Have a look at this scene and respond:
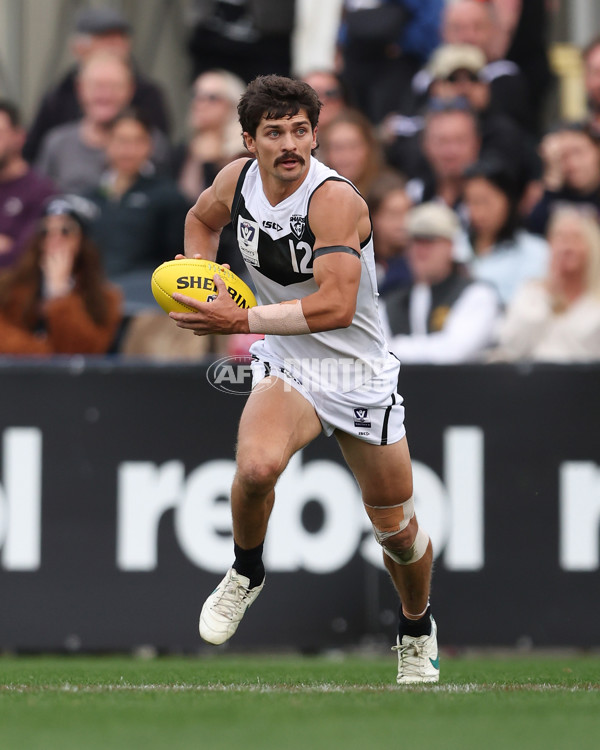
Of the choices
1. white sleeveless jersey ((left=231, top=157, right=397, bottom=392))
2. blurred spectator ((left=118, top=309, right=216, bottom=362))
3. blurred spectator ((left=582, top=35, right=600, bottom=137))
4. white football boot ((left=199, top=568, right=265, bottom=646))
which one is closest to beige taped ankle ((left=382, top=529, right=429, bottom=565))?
white football boot ((left=199, top=568, right=265, bottom=646))

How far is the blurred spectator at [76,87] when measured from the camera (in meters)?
12.5

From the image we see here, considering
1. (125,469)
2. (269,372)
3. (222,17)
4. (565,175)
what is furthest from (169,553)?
(222,17)

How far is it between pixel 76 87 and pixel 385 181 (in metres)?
3.20

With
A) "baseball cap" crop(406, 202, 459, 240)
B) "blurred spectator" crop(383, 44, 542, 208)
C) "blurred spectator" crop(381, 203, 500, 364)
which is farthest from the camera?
"blurred spectator" crop(383, 44, 542, 208)

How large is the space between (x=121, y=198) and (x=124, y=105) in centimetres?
138

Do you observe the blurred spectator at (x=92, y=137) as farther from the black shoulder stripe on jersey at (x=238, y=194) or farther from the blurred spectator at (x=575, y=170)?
the black shoulder stripe on jersey at (x=238, y=194)

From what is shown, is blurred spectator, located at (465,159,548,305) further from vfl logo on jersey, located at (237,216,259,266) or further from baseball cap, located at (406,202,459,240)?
vfl logo on jersey, located at (237,216,259,266)

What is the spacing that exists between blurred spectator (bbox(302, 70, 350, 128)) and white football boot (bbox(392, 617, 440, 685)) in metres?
5.55

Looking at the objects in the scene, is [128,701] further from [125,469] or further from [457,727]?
[125,469]

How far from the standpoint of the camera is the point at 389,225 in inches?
425

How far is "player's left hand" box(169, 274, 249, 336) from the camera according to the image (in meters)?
6.20

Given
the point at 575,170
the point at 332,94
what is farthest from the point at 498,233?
the point at 332,94

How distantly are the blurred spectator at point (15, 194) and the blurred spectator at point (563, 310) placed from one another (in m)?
3.71

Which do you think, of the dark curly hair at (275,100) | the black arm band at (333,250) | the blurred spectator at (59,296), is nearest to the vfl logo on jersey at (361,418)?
the black arm band at (333,250)
